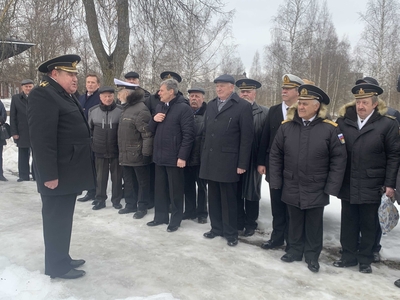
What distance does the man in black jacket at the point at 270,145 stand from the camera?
4.38m

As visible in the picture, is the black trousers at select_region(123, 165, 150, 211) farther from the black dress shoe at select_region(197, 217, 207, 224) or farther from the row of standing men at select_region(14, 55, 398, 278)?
the black dress shoe at select_region(197, 217, 207, 224)

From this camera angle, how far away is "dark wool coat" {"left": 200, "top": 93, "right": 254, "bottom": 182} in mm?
4422

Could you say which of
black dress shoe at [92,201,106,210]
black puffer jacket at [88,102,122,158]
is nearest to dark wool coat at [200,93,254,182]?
black puffer jacket at [88,102,122,158]

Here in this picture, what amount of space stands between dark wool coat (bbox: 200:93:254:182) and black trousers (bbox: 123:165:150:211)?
1474 mm

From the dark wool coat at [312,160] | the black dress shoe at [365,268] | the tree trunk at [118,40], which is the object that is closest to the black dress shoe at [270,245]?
the dark wool coat at [312,160]

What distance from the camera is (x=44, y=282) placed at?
335 centimetres

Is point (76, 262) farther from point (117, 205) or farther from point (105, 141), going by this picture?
point (105, 141)

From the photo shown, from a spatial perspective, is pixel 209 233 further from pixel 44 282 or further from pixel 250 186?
pixel 44 282

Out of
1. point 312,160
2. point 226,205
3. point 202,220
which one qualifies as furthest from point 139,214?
point 312,160

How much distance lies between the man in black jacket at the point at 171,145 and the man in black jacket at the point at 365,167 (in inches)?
81.2

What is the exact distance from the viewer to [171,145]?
4.90 metres

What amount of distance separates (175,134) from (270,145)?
4.44 feet

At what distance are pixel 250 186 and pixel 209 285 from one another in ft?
5.44

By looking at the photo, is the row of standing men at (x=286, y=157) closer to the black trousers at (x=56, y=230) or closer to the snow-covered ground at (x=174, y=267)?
the black trousers at (x=56, y=230)
